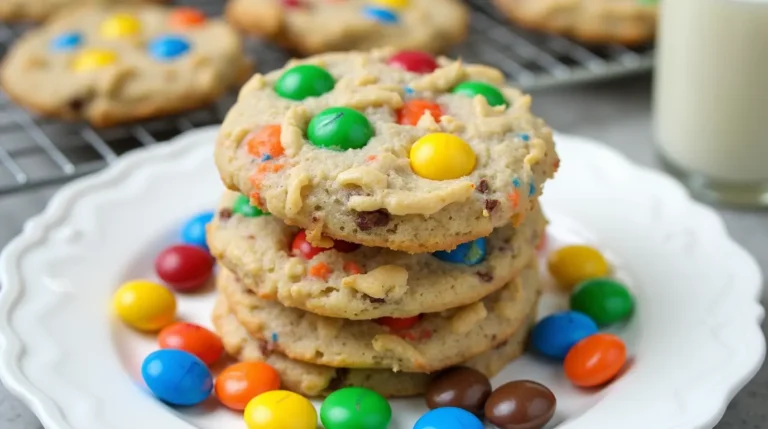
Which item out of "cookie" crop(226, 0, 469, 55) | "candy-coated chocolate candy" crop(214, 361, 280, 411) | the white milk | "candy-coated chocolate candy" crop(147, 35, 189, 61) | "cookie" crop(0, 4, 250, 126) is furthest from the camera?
"cookie" crop(226, 0, 469, 55)

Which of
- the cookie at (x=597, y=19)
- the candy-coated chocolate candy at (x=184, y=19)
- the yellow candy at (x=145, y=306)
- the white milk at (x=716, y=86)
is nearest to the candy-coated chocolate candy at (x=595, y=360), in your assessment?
the yellow candy at (x=145, y=306)

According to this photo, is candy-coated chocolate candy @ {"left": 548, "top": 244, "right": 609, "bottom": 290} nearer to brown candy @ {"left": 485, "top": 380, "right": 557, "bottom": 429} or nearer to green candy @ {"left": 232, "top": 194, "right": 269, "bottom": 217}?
brown candy @ {"left": 485, "top": 380, "right": 557, "bottom": 429}

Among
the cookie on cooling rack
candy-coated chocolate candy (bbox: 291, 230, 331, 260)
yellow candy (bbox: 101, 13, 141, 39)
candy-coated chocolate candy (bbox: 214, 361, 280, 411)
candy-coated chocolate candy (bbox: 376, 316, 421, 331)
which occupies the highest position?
candy-coated chocolate candy (bbox: 291, 230, 331, 260)

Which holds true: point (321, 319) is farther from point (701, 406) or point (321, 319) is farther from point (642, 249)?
point (642, 249)

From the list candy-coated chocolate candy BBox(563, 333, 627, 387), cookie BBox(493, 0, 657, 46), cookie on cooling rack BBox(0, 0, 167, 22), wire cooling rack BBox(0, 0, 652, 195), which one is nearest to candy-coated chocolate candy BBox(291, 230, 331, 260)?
candy-coated chocolate candy BBox(563, 333, 627, 387)

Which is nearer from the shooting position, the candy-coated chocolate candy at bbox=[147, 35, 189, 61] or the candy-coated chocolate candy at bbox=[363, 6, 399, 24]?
the candy-coated chocolate candy at bbox=[147, 35, 189, 61]

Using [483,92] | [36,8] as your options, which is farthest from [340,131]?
[36,8]
